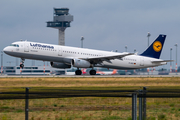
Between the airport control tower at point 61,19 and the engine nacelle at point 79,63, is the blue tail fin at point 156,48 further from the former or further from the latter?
the airport control tower at point 61,19

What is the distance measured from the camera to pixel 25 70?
461ft

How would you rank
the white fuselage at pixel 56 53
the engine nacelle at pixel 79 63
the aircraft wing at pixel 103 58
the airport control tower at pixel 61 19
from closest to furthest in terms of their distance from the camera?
the white fuselage at pixel 56 53
the engine nacelle at pixel 79 63
the aircraft wing at pixel 103 58
the airport control tower at pixel 61 19

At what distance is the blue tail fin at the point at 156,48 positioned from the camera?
48344 millimetres

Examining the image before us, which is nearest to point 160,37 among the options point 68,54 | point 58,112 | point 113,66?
point 113,66

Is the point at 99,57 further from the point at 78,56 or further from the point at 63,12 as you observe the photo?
the point at 63,12

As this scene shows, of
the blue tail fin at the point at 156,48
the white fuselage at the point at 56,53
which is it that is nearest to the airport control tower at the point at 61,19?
the blue tail fin at the point at 156,48

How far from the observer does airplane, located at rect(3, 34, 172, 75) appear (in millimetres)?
38625

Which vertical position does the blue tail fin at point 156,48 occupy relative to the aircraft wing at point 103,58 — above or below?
above

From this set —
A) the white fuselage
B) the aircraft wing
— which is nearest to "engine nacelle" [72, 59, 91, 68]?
the aircraft wing

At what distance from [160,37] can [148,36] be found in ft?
94.4

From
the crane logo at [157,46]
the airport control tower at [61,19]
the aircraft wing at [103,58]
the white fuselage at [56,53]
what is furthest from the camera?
the airport control tower at [61,19]

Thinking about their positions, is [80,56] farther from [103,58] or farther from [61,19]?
[61,19]

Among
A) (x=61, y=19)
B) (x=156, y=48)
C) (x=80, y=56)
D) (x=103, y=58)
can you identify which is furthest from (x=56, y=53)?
(x=61, y=19)

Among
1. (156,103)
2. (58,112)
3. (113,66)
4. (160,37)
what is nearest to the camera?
(58,112)
